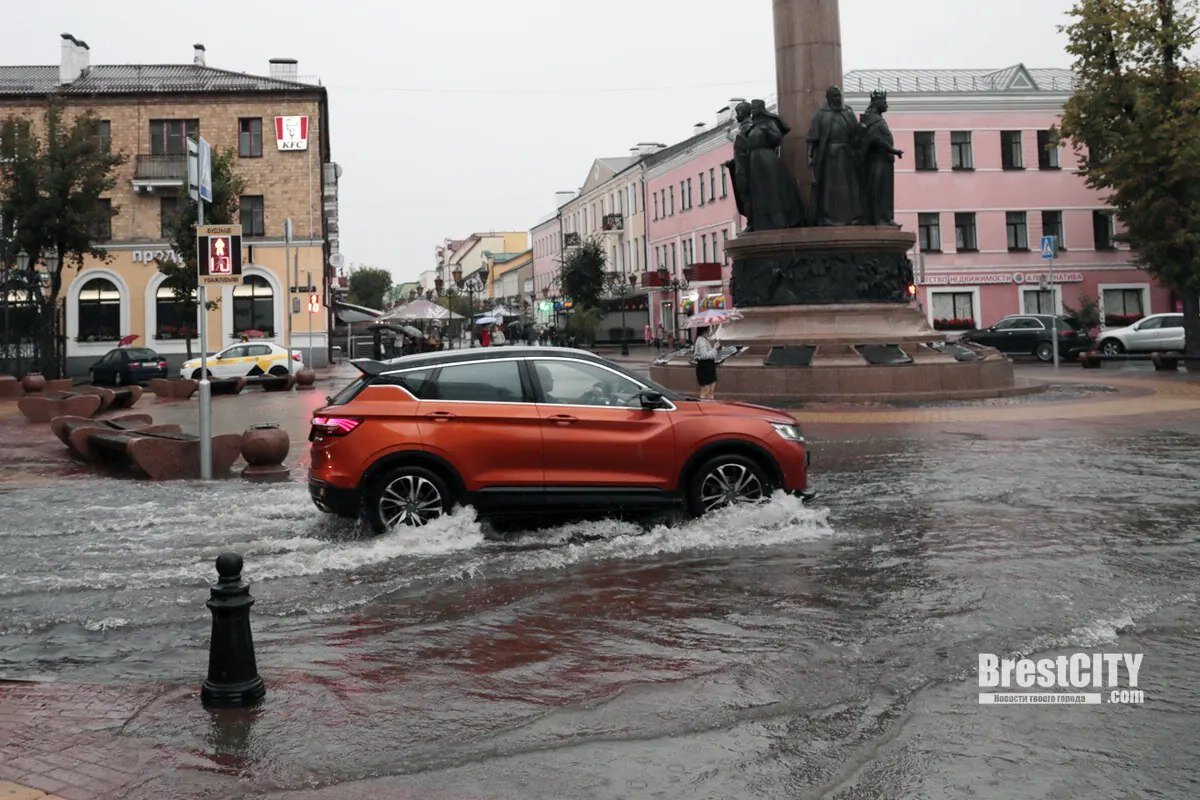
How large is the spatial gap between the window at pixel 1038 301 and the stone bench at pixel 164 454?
47.7m

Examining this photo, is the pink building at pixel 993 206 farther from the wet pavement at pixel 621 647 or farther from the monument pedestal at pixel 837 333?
the wet pavement at pixel 621 647

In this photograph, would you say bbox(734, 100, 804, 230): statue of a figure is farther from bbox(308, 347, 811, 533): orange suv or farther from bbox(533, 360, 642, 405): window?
bbox(533, 360, 642, 405): window

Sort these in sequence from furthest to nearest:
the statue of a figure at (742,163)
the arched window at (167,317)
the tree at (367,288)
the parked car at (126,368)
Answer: the tree at (367,288)
the arched window at (167,317)
the parked car at (126,368)
the statue of a figure at (742,163)

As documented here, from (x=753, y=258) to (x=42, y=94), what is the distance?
38.6 meters

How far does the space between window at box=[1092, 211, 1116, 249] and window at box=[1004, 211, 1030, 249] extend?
341 centimetres

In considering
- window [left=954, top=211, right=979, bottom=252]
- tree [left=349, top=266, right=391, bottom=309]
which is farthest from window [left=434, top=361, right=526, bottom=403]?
tree [left=349, top=266, right=391, bottom=309]

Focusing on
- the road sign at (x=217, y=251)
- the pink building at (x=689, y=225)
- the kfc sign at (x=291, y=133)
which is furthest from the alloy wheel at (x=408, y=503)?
the pink building at (x=689, y=225)

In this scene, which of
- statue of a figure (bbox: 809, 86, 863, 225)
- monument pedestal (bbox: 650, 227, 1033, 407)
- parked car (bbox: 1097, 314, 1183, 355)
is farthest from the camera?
parked car (bbox: 1097, 314, 1183, 355)

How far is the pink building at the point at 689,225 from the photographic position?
62.2m

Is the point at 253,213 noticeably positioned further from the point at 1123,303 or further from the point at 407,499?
the point at 407,499

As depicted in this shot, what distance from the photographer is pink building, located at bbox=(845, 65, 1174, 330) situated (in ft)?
180

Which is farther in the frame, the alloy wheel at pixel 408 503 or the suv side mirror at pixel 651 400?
the suv side mirror at pixel 651 400

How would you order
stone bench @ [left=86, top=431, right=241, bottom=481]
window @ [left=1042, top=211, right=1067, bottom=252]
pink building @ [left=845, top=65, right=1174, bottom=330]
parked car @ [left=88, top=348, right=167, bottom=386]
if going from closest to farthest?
1. stone bench @ [left=86, top=431, right=241, bottom=481]
2. parked car @ [left=88, top=348, right=167, bottom=386]
3. pink building @ [left=845, top=65, right=1174, bottom=330]
4. window @ [left=1042, top=211, right=1067, bottom=252]

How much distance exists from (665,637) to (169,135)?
5072 centimetres
